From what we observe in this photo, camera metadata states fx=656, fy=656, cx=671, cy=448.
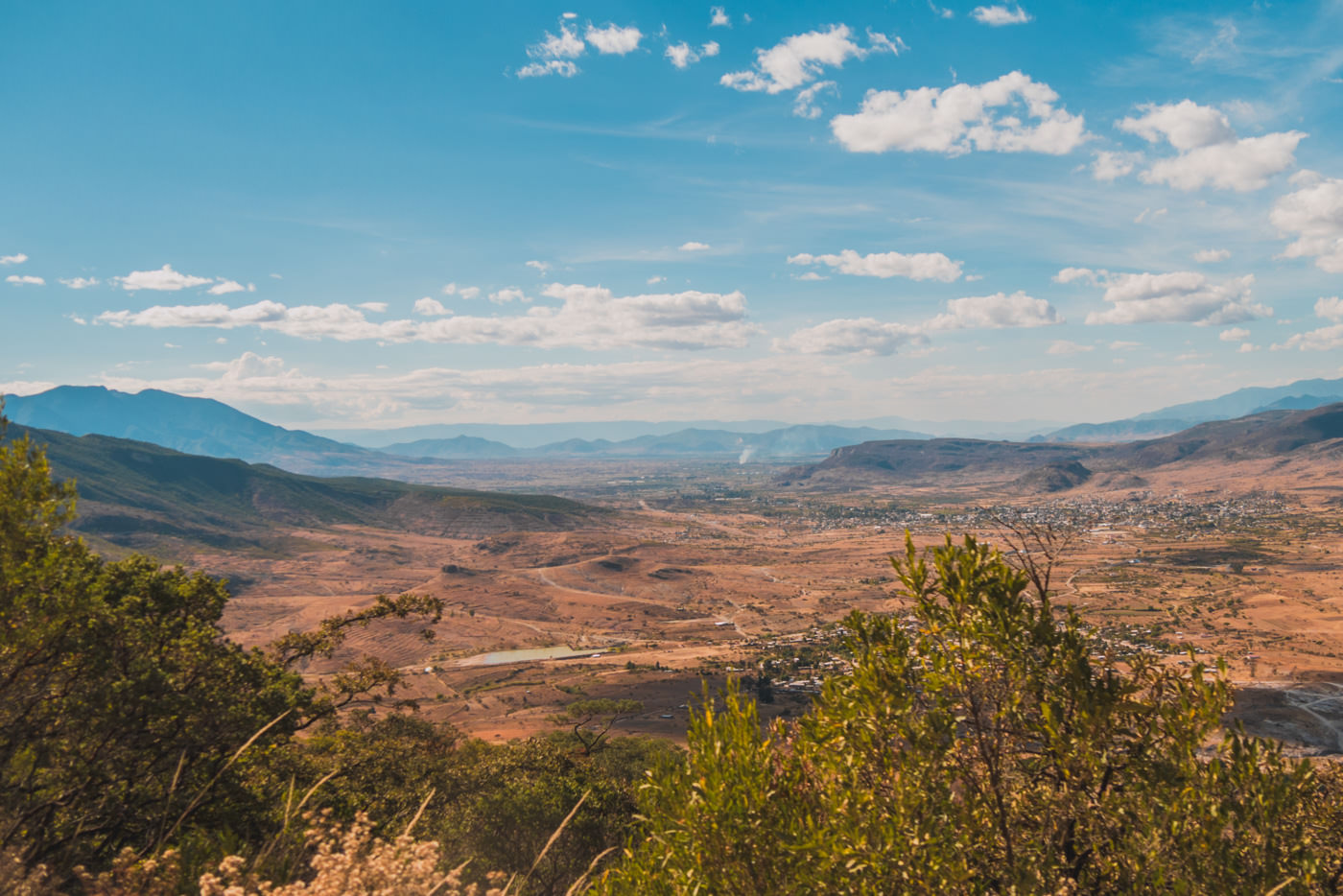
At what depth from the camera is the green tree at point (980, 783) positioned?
9.36 metres

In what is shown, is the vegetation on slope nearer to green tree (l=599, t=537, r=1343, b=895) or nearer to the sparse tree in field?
green tree (l=599, t=537, r=1343, b=895)

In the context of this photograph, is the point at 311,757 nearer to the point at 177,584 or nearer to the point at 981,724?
the point at 177,584

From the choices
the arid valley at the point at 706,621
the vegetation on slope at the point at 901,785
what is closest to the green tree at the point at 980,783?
the vegetation on slope at the point at 901,785

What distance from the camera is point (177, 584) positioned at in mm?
25953

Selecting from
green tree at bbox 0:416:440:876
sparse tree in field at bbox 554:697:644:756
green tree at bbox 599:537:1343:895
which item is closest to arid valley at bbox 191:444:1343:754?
sparse tree in field at bbox 554:697:644:756

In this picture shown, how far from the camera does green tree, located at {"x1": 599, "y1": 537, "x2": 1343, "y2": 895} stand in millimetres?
9359

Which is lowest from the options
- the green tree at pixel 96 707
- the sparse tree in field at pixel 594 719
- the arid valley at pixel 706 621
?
the arid valley at pixel 706 621

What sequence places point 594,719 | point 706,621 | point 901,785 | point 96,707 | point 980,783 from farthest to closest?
point 706,621 → point 594,719 → point 96,707 → point 980,783 → point 901,785

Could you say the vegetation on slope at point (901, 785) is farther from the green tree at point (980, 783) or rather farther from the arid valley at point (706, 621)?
the arid valley at point (706, 621)

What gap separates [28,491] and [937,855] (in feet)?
68.5

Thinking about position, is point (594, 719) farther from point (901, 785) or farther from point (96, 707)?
point (901, 785)

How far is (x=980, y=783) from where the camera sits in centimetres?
1096

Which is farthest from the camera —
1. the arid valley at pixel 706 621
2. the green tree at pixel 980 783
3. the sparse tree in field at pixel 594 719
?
the arid valley at pixel 706 621

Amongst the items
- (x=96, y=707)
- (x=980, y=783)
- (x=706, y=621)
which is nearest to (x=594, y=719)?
(x=706, y=621)
